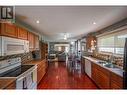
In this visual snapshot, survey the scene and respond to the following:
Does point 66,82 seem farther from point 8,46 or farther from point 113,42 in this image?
point 8,46

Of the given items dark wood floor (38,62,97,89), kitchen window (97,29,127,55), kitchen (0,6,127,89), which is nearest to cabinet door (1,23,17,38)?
kitchen (0,6,127,89)

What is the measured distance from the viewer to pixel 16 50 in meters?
3.18

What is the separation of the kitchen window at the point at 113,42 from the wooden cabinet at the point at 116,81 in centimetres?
145

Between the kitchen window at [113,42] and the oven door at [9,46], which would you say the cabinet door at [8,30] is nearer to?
the oven door at [9,46]

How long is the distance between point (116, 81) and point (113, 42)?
2434 millimetres

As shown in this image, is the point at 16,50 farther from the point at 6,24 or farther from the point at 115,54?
the point at 115,54

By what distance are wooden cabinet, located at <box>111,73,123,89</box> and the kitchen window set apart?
1.45 meters

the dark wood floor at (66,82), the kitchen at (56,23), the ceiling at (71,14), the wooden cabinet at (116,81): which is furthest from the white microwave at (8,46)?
the wooden cabinet at (116,81)

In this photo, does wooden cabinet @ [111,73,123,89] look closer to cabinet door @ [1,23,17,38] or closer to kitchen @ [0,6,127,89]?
kitchen @ [0,6,127,89]

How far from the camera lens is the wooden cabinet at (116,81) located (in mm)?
2794

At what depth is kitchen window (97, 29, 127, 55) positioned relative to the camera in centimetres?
436

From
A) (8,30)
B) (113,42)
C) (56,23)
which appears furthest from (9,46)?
(113,42)

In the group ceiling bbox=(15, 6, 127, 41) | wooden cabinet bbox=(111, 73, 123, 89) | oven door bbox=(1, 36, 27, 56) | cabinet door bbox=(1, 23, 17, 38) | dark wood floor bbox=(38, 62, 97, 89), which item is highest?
ceiling bbox=(15, 6, 127, 41)
